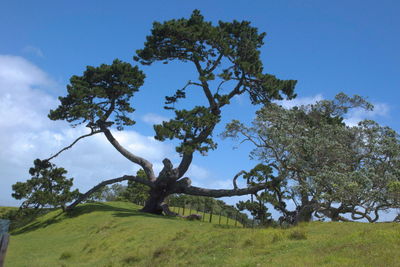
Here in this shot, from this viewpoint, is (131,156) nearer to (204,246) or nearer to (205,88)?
(205,88)

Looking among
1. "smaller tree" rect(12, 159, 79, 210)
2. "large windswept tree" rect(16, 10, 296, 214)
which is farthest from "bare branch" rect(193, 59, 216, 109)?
"smaller tree" rect(12, 159, 79, 210)

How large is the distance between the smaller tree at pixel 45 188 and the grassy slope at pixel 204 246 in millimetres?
4616

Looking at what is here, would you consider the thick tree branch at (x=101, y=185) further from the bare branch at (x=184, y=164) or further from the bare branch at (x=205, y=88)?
the bare branch at (x=205, y=88)

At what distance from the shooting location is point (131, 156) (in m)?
39.4

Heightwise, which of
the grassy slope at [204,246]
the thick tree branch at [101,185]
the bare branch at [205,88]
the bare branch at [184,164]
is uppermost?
the bare branch at [205,88]

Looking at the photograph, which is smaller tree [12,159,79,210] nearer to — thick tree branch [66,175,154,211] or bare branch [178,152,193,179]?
thick tree branch [66,175,154,211]

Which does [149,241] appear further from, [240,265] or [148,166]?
[148,166]

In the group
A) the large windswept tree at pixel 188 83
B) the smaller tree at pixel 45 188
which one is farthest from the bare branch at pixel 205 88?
the smaller tree at pixel 45 188

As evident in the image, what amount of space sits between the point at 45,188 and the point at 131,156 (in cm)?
917

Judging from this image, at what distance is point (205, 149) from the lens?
1248 inches

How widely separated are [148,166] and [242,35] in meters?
16.7

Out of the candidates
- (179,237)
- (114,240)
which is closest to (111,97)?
(114,240)

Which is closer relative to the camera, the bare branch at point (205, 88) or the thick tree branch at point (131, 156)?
the bare branch at point (205, 88)

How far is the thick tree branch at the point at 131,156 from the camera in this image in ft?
126
